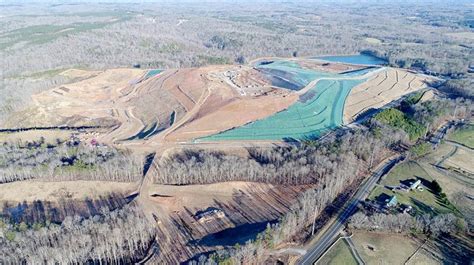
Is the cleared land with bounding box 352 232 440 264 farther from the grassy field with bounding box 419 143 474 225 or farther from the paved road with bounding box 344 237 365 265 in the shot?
the grassy field with bounding box 419 143 474 225

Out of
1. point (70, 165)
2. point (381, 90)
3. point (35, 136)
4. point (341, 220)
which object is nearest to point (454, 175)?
point (341, 220)

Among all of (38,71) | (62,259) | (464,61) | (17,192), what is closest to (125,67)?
(38,71)

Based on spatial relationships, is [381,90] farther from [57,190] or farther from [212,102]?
[57,190]

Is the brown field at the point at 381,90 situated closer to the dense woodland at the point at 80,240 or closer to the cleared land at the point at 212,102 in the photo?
the cleared land at the point at 212,102

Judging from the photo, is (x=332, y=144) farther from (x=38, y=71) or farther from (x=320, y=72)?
(x=38, y=71)

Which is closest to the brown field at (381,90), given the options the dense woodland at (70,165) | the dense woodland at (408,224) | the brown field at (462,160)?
the brown field at (462,160)
